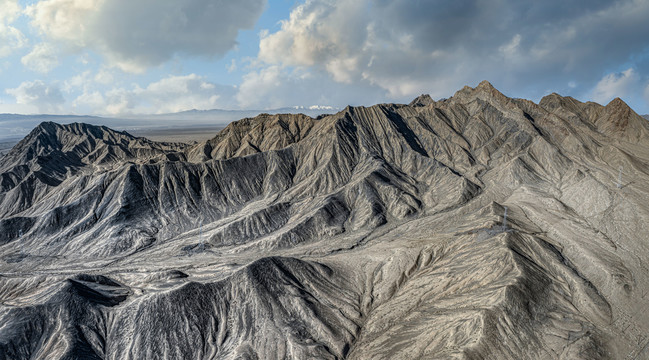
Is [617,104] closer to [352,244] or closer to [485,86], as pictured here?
[485,86]

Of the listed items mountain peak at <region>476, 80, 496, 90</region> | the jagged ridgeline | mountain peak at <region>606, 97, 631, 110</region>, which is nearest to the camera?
the jagged ridgeline

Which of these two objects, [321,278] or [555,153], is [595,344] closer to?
[321,278]

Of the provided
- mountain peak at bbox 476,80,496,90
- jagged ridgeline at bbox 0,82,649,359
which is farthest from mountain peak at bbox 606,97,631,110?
mountain peak at bbox 476,80,496,90

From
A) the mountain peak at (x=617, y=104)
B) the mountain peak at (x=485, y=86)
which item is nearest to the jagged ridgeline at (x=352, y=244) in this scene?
the mountain peak at (x=617, y=104)

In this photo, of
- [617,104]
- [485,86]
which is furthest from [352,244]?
[617,104]

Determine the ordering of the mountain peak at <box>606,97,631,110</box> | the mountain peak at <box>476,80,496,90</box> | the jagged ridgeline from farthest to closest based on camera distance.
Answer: the mountain peak at <box>476,80,496,90</box>
the mountain peak at <box>606,97,631,110</box>
the jagged ridgeline

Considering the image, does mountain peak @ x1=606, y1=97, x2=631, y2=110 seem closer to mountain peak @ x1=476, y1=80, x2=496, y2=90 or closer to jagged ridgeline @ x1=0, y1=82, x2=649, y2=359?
jagged ridgeline @ x1=0, y1=82, x2=649, y2=359

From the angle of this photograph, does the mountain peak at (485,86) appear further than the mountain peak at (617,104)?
Yes

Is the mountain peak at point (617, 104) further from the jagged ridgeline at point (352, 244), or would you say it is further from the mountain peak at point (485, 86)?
the mountain peak at point (485, 86)
